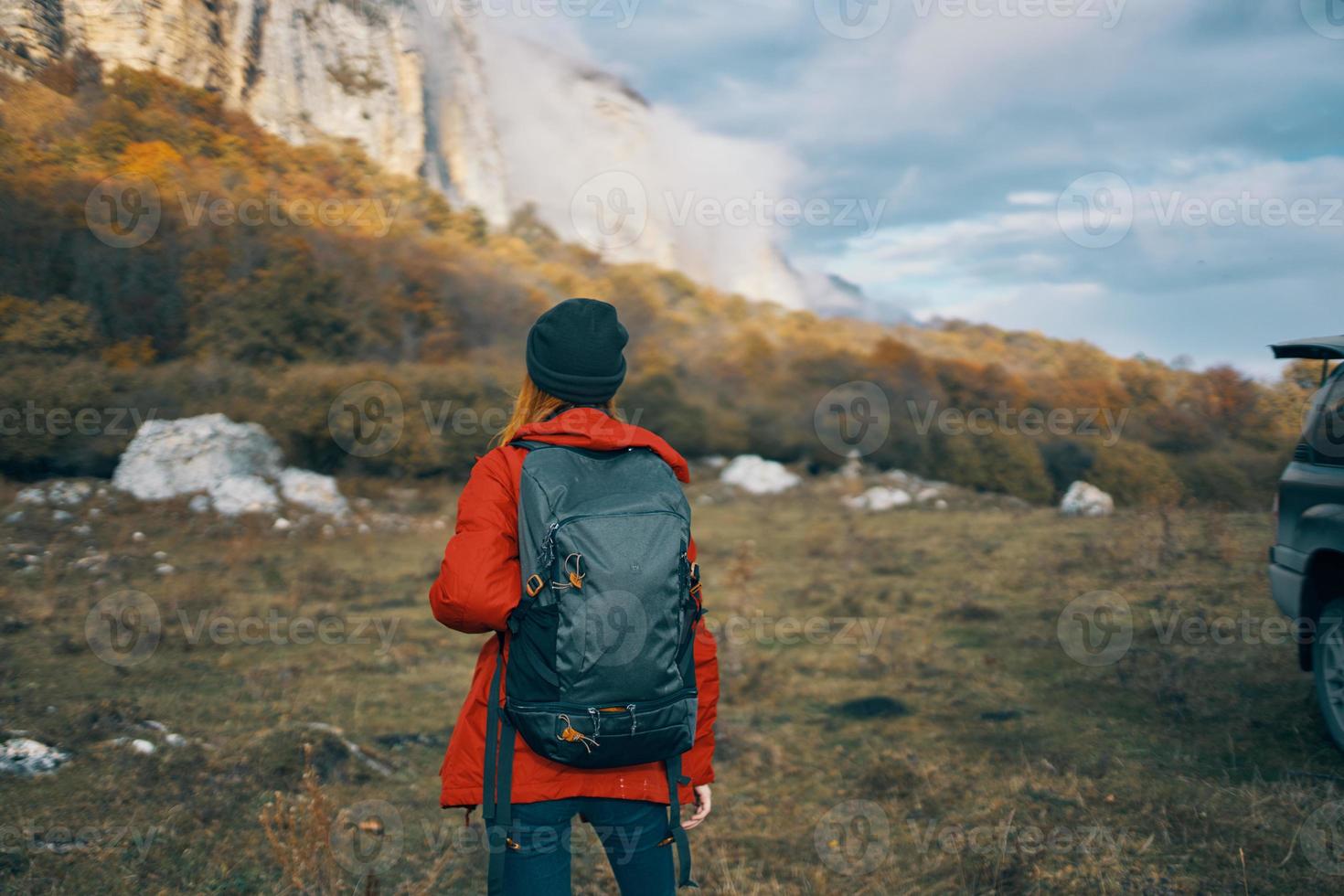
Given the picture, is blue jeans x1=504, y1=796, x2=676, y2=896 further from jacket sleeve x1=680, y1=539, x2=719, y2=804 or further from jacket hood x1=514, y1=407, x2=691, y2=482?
jacket hood x1=514, y1=407, x2=691, y2=482

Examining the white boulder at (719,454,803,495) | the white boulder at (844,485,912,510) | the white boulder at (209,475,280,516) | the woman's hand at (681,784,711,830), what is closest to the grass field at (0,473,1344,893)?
the woman's hand at (681,784,711,830)

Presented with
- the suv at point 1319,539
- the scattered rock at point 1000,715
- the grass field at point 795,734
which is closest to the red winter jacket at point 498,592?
the grass field at point 795,734

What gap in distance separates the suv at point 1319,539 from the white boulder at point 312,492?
527 inches

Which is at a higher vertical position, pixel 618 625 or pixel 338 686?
pixel 618 625

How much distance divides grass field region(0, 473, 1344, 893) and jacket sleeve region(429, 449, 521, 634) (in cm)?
192

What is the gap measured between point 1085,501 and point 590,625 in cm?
1846

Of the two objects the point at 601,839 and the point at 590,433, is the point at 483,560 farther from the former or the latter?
the point at 601,839

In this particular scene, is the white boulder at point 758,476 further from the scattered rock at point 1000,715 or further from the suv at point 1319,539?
the suv at point 1319,539

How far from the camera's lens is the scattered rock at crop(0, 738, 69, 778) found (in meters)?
4.04

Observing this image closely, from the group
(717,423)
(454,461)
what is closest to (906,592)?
(454,461)

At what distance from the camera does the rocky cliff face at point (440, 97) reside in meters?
16.3

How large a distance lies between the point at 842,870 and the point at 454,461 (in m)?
15.4

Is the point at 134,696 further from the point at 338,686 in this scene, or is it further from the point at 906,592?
the point at 906,592

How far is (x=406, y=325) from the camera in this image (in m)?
21.0
